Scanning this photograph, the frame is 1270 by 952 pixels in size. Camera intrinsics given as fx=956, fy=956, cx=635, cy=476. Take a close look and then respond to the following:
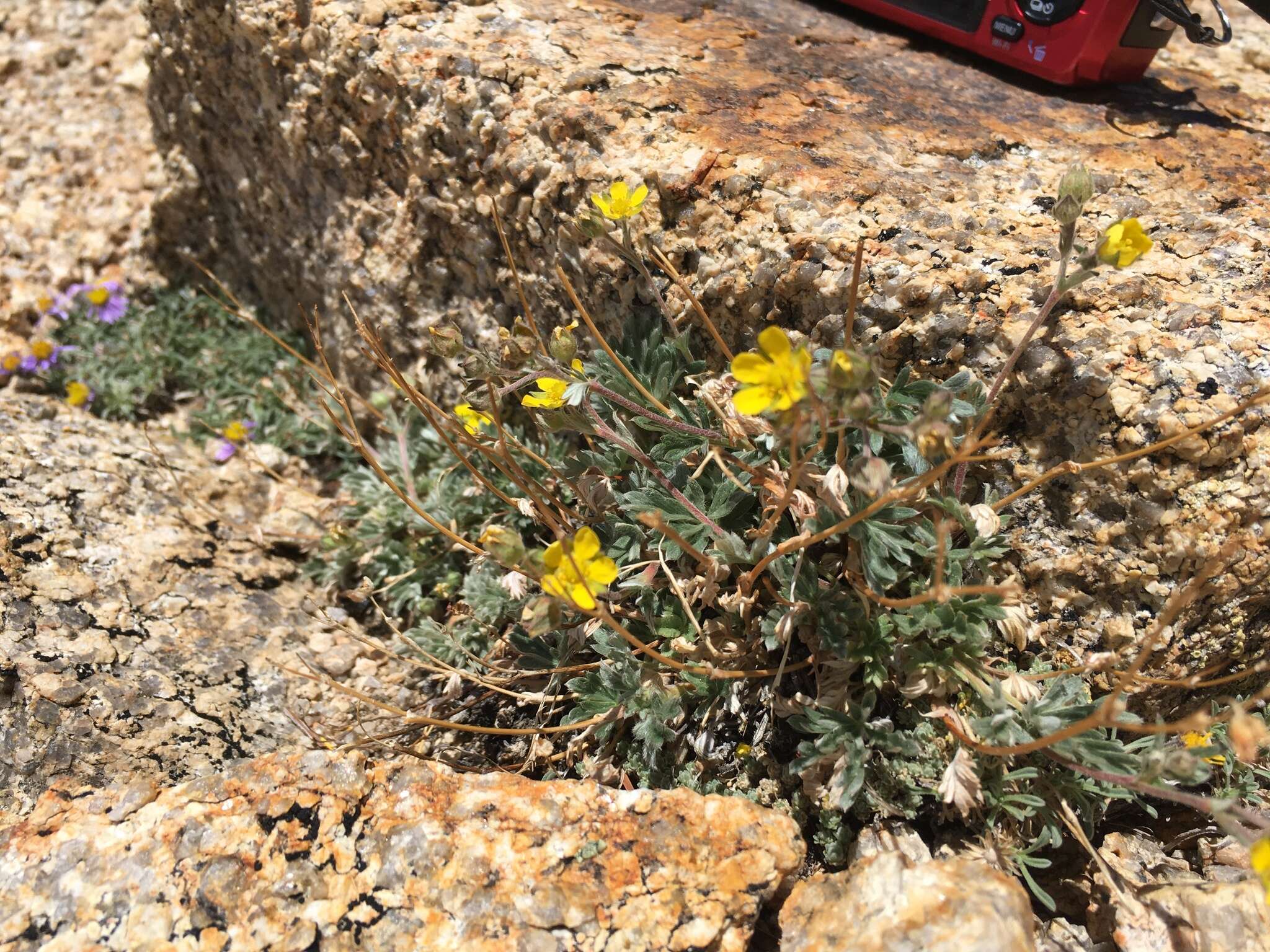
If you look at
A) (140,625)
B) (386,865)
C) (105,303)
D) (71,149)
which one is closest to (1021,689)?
(386,865)

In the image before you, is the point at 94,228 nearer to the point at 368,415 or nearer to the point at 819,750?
the point at 368,415

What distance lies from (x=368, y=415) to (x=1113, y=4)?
280 cm

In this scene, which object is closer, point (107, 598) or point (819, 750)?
point (819, 750)

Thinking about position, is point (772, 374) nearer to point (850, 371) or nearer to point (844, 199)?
point (850, 371)

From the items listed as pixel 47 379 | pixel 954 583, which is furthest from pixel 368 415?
pixel 954 583

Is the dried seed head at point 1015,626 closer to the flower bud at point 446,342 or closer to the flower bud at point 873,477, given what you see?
the flower bud at point 873,477

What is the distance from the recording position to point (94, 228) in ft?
15.2

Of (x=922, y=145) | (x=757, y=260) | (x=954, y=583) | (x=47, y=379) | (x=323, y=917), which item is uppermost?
(x=922, y=145)

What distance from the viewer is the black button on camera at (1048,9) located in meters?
2.73

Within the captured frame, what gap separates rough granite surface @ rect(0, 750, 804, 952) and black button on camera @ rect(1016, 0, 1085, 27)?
238 centimetres

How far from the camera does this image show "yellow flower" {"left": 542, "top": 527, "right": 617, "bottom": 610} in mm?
1934

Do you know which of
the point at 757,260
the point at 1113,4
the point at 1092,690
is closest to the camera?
the point at 1092,690

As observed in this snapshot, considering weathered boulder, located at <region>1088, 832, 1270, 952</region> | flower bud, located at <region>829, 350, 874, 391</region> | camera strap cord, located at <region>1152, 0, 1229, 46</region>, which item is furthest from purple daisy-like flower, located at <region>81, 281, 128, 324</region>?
weathered boulder, located at <region>1088, 832, 1270, 952</region>

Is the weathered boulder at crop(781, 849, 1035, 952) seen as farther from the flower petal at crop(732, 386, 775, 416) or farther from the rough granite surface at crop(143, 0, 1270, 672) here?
the flower petal at crop(732, 386, 775, 416)
